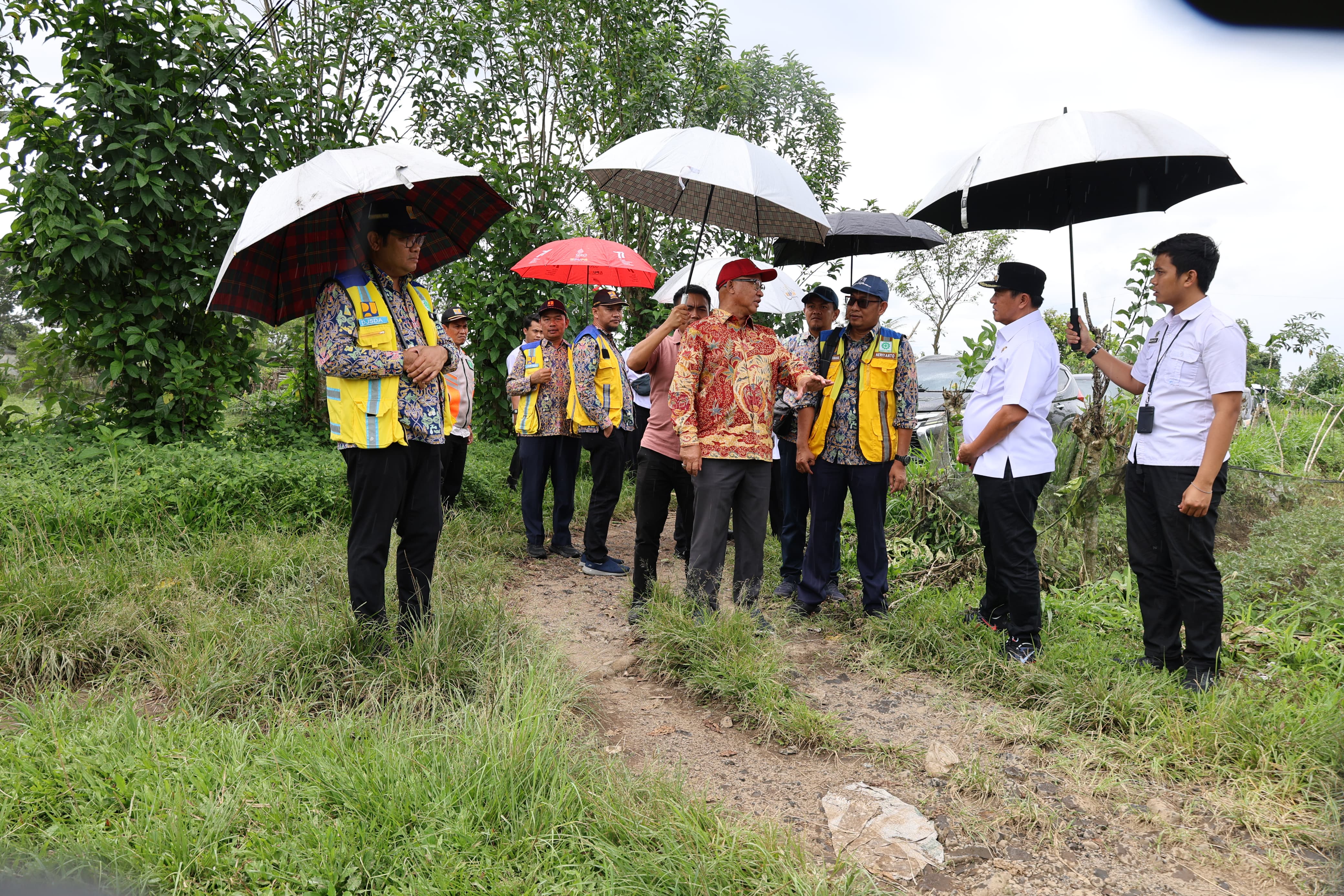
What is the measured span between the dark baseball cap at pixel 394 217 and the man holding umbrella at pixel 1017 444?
2.82m

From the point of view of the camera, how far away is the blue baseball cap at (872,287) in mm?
4609

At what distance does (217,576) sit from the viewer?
4418 millimetres

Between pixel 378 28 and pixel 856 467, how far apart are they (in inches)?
253

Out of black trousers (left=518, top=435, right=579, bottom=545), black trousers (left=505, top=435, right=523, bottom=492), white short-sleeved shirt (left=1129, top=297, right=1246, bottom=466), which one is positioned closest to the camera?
Result: white short-sleeved shirt (left=1129, top=297, right=1246, bottom=466)

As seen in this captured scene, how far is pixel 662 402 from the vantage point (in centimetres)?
478

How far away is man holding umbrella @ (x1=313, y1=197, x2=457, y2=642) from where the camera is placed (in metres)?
3.32

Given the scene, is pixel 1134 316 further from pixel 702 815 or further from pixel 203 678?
pixel 203 678

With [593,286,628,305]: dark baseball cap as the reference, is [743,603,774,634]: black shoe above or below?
below

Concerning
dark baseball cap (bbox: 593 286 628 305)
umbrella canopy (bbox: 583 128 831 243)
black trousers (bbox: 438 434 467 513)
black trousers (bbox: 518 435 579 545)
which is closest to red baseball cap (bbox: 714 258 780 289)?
umbrella canopy (bbox: 583 128 831 243)

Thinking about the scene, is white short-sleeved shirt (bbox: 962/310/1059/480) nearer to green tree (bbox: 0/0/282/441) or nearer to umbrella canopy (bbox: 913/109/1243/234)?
umbrella canopy (bbox: 913/109/1243/234)

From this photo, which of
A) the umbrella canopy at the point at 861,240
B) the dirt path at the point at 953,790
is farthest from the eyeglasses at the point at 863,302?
the dirt path at the point at 953,790

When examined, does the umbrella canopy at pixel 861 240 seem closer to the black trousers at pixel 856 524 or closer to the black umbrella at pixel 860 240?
the black umbrella at pixel 860 240

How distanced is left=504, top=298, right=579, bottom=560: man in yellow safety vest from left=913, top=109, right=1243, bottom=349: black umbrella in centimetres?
278

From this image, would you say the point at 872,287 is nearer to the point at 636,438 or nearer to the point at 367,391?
the point at 367,391
